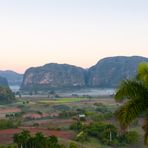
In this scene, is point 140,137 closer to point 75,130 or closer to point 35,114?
point 75,130

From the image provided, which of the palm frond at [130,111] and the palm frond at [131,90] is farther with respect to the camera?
the palm frond at [131,90]

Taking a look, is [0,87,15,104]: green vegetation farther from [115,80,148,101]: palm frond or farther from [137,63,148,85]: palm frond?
[137,63,148,85]: palm frond

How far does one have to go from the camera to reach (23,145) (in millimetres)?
43031

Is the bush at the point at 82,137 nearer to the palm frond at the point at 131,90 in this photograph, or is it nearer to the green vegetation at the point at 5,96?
the palm frond at the point at 131,90

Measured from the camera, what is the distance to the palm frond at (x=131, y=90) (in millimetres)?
12773

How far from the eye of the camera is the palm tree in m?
12.6

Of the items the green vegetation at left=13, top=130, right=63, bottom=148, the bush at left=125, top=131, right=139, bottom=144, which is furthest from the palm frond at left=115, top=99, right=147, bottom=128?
the bush at left=125, top=131, right=139, bottom=144

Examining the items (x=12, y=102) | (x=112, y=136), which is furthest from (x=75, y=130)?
(x=12, y=102)

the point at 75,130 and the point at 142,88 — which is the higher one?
the point at 142,88

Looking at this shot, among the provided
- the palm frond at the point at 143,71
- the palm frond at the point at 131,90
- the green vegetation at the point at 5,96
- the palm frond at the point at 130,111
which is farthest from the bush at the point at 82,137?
the green vegetation at the point at 5,96

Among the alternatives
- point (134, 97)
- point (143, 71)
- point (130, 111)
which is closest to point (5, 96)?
point (134, 97)

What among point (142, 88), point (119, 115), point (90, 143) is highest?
point (142, 88)

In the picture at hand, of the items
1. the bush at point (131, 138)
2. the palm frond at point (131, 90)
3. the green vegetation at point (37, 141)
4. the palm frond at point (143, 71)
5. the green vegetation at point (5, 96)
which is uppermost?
the palm frond at point (143, 71)

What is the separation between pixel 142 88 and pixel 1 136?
50.4m
